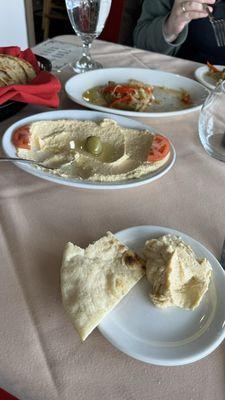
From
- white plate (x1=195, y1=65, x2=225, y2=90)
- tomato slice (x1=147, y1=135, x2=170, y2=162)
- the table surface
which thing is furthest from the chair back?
tomato slice (x1=147, y1=135, x2=170, y2=162)

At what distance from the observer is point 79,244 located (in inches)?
20.0

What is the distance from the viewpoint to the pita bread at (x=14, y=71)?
747mm

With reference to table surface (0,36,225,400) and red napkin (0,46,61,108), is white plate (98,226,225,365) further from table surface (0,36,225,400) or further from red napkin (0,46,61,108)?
red napkin (0,46,61,108)

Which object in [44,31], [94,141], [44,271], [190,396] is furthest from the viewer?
[44,31]

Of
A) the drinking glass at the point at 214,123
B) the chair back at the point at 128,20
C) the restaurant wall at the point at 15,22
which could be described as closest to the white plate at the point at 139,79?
the drinking glass at the point at 214,123

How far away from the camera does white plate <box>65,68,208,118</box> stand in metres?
0.85

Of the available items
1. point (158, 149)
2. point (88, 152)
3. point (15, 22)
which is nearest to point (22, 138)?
point (88, 152)

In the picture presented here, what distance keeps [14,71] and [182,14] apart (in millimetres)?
616

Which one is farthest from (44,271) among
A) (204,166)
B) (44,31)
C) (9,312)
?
(44,31)

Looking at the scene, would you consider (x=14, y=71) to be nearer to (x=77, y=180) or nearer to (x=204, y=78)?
(x=77, y=180)

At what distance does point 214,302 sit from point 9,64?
23.7 inches

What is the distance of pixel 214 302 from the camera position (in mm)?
419

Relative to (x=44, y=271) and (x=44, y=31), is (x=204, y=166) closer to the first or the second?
(x=44, y=271)

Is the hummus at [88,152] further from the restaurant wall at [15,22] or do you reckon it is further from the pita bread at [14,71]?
the restaurant wall at [15,22]
